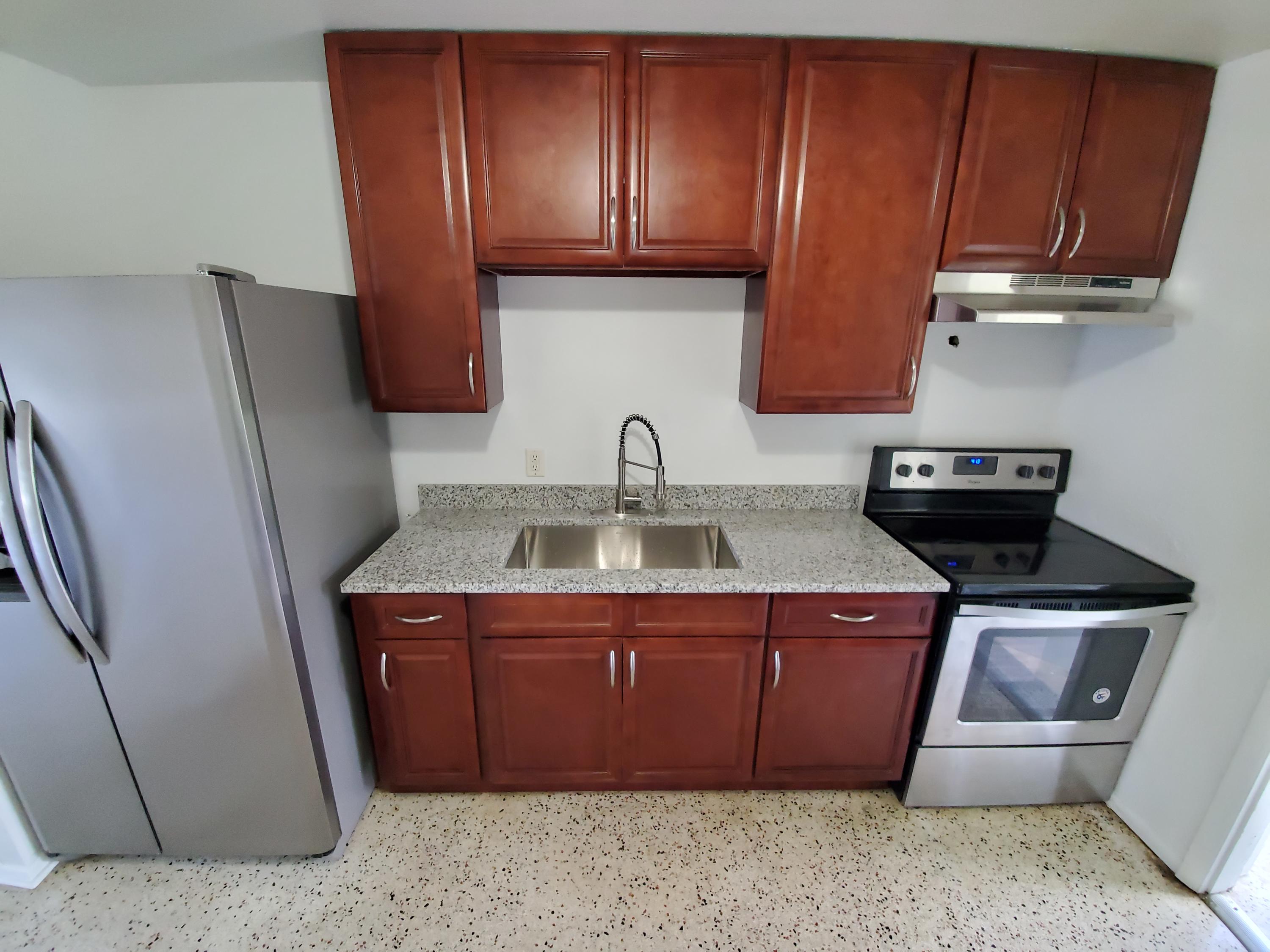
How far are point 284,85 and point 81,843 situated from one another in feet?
7.99

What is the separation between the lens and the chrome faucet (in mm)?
1821

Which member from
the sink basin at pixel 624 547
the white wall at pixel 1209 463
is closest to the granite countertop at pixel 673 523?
the sink basin at pixel 624 547

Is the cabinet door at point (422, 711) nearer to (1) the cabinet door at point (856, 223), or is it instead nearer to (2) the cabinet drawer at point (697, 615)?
(2) the cabinet drawer at point (697, 615)

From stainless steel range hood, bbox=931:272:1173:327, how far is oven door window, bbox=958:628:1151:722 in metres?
0.95

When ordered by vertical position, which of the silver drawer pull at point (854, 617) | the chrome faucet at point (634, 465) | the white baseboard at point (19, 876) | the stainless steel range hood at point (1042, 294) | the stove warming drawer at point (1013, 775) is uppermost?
the stainless steel range hood at point (1042, 294)

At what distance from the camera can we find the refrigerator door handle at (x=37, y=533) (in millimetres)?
1073

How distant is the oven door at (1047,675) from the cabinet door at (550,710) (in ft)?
3.42

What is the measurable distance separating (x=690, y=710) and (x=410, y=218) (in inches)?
68.2

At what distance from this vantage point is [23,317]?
1.05 meters

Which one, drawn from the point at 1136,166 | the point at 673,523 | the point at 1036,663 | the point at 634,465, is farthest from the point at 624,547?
the point at 1136,166

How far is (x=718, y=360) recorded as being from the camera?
1872 mm

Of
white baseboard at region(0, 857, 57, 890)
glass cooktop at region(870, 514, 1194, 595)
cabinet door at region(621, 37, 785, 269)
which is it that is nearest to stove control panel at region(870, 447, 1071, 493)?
glass cooktop at region(870, 514, 1194, 595)

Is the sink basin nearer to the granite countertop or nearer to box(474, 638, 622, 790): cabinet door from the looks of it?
the granite countertop

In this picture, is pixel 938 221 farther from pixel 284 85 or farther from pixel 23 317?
pixel 23 317
